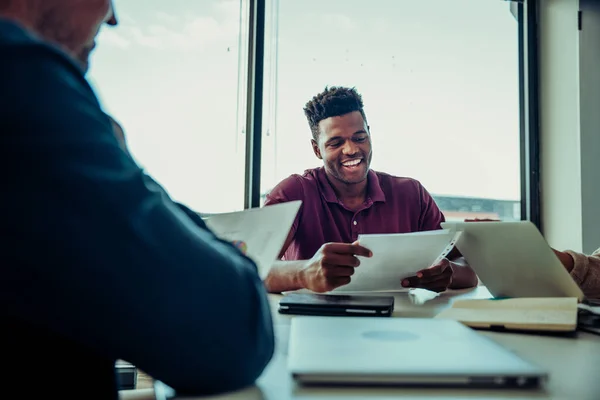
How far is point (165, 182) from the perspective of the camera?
2371 mm

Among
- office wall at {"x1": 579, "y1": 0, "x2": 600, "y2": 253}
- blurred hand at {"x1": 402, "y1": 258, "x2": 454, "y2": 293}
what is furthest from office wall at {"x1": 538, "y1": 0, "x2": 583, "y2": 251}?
blurred hand at {"x1": 402, "y1": 258, "x2": 454, "y2": 293}

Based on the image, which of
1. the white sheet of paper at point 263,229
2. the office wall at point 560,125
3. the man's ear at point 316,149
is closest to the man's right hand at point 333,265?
the white sheet of paper at point 263,229

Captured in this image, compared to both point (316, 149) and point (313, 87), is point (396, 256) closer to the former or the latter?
point (316, 149)

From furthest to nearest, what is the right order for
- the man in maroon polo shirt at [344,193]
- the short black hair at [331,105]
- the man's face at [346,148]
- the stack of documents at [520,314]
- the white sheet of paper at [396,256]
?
1. the short black hair at [331,105]
2. the man's face at [346,148]
3. the man in maroon polo shirt at [344,193]
4. the white sheet of paper at [396,256]
5. the stack of documents at [520,314]

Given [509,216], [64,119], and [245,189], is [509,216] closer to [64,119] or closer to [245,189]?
[245,189]

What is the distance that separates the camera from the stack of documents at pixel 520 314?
90 cm

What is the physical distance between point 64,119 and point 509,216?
2.98 meters

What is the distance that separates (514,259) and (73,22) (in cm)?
92

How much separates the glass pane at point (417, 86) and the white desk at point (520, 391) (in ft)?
5.61

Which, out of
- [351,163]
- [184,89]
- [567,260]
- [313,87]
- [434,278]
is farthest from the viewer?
[313,87]

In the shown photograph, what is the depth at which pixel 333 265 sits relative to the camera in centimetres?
124

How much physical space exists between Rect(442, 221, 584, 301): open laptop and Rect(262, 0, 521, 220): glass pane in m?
1.40

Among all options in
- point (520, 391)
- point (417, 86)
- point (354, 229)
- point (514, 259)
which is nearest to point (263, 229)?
point (520, 391)

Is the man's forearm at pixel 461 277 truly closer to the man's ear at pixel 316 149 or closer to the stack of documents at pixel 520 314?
the stack of documents at pixel 520 314
